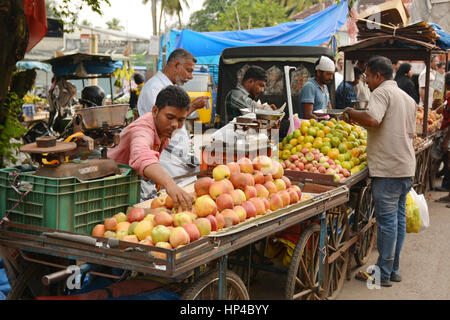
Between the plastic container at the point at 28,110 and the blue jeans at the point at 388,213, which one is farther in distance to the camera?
the plastic container at the point at 28,110

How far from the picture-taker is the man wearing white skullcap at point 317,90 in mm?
6781

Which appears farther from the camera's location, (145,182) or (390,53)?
(390,53)

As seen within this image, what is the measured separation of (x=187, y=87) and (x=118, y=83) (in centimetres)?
388

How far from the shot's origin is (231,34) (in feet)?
48.3

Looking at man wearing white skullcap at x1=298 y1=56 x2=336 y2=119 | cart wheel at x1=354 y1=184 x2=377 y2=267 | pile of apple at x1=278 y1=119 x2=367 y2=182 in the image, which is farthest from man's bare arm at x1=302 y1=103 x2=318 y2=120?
cart wheel at x1=354 y1=184 x2=377 y2=267

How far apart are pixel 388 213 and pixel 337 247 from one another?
738 mm

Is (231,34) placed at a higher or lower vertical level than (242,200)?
higher

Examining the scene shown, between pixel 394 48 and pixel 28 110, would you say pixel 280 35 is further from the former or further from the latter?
pixel 28 110

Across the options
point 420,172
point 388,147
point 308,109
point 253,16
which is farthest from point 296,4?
point 388,147

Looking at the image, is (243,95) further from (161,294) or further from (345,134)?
(161,294)

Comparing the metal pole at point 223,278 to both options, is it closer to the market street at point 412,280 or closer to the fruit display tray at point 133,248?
the fruit display tray at point 133,248

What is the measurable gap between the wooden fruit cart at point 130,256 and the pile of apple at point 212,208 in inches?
4.2

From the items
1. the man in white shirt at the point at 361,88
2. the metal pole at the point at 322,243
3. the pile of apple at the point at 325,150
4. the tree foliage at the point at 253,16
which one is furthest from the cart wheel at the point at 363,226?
the tree foliage at the point at 253,16

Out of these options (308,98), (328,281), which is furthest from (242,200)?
(308,98)
